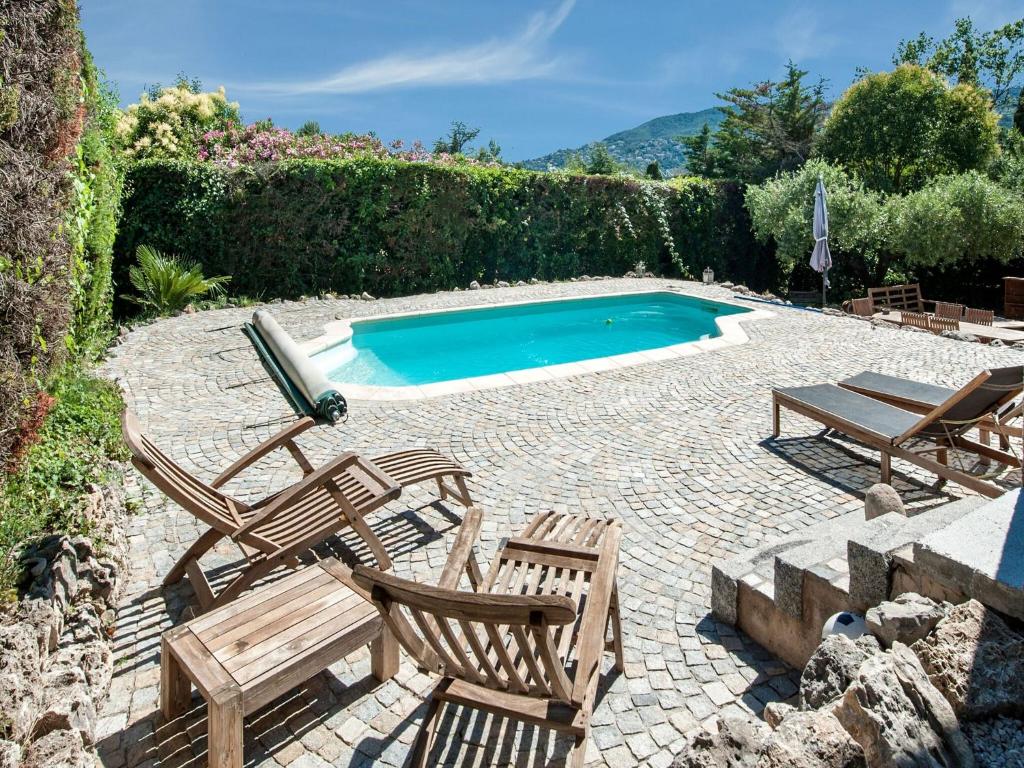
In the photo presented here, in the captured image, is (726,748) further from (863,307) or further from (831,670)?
(863,307)

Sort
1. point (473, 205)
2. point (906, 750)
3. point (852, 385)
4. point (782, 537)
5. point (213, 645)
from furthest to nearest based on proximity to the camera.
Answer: point (473, 205)
point (852, 385)
point (782, 537)
point (213, 645)
point (906, 750)

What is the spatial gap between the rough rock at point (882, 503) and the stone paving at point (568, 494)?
696mm

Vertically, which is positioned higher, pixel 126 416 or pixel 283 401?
pixel 126 416

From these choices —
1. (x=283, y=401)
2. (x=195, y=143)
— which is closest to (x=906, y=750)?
(x=283, y=401)

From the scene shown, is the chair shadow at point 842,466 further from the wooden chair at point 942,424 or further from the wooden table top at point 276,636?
the wooden table top at point 276,636

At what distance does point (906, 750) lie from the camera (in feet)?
5.59

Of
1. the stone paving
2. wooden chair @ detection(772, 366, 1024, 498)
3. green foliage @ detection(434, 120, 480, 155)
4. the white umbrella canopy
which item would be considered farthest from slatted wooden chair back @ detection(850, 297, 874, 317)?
green foliage @ detection(434, 120, 480, 155)

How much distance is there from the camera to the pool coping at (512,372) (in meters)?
7.40

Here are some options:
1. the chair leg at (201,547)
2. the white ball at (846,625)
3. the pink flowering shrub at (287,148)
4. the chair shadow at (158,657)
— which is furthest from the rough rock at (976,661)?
the pink flowering shrub at (287,148)

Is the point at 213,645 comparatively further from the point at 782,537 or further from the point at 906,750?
the point at 782,537

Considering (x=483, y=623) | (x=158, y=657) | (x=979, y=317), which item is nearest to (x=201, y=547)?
(x=158, y=657)

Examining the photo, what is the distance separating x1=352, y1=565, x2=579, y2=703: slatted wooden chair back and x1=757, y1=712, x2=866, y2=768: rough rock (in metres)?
0.66

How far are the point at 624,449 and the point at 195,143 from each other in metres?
15.1

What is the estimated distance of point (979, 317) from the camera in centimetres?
1286
